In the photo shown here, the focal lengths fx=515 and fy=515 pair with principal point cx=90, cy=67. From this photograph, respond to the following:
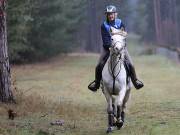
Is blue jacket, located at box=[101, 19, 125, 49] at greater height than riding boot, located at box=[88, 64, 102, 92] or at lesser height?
greater

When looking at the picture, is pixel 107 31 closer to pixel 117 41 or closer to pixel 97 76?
pixel 117 41

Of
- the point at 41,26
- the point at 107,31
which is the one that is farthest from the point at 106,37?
the point at 41,26

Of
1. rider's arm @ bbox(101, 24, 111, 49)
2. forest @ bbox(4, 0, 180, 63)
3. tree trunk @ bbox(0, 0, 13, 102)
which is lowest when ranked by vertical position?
forest @ bbox(4, 0, 180, 63)

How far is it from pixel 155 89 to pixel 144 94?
1.98 metres

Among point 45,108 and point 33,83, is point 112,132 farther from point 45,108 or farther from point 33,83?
point 33,83

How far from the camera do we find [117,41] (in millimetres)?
11656

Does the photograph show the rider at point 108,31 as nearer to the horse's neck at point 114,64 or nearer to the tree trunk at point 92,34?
the horse's neck at point 114,64

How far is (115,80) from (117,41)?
3.53 feet

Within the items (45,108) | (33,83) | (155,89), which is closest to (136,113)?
(45,108)

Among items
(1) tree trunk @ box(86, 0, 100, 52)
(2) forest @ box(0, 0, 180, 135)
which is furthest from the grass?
(1) tree trunk @ box(86, 0, 100, 52)

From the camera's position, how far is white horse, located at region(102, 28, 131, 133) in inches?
466

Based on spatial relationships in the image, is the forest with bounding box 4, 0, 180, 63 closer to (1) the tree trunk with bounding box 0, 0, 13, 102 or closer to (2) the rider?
(1) the tree trunk with bounding box 0, 0, 13, 102

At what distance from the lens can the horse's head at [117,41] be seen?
11.6 m

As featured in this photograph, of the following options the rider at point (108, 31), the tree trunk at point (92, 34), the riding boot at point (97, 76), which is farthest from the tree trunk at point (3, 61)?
the tree trunk at point (92, 34)
